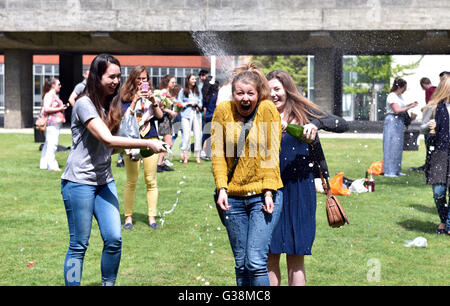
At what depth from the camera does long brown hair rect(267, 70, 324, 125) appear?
529cm

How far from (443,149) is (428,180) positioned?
44 centimetres

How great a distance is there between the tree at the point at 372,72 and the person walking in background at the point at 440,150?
42.3 meters

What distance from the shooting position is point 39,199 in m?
11.0

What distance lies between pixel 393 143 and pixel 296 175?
1008cm

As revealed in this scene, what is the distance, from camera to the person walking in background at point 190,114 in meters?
16.6

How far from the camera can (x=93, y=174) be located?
5.11m

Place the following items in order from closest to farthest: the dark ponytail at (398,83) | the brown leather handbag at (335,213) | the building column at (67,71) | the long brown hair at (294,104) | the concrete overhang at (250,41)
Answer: the long brown hair at (294,104) → the brown leather handbag at (335,213) → the dark ponytail at (398,83) → the concrete overhang at (250,41) → the building column at (67,71)

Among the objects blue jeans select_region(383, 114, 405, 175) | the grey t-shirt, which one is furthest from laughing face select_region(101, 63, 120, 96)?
blue jeans select_region(383, 114, 405, 175)

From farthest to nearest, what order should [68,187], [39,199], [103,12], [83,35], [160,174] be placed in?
[83,35], [103,12], [160,174], [39,199], [68,187]

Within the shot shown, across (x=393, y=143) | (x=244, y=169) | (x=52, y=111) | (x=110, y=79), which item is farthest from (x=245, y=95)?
(x=393, y=143)

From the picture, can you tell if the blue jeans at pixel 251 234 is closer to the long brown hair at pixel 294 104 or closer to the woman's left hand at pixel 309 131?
the woman's left hand at pixel 309 131

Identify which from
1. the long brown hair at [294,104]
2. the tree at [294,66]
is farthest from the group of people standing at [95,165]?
the tree at [294,66]

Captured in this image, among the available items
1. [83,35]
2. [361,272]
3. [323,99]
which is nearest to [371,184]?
[361,272]

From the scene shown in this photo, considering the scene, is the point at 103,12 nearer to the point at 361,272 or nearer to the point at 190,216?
the point at 190,216
